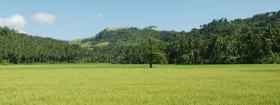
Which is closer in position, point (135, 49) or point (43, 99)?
point (43, 99)

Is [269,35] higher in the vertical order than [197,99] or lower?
higher

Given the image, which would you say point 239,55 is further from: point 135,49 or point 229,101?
point 229,101

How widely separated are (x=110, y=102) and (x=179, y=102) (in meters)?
3.63

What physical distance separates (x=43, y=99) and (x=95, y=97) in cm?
299

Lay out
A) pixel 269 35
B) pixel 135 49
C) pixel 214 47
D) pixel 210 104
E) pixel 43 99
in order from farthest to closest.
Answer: pixel 135 49 < pixel 214 47 < pixel 269 35 < pixel 43 99 < pixel 210 104

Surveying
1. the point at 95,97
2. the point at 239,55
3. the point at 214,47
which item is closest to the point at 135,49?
the point at 214,47

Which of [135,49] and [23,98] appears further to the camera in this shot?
[135,49]

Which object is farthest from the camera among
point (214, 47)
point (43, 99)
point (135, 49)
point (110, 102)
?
point (135, 49)

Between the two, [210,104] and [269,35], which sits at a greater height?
[269,35]

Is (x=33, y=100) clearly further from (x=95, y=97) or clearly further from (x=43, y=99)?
(x=95, y=97)

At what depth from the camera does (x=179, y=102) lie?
84.4ft

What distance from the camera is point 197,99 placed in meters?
27.2

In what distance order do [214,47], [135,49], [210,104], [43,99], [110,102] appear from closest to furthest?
1. [210,104]
2. [110,102]
3. [43,99]
4. [214,47]
5. [135,49]

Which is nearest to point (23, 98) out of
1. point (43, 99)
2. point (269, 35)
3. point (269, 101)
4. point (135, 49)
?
point (43, 99)
